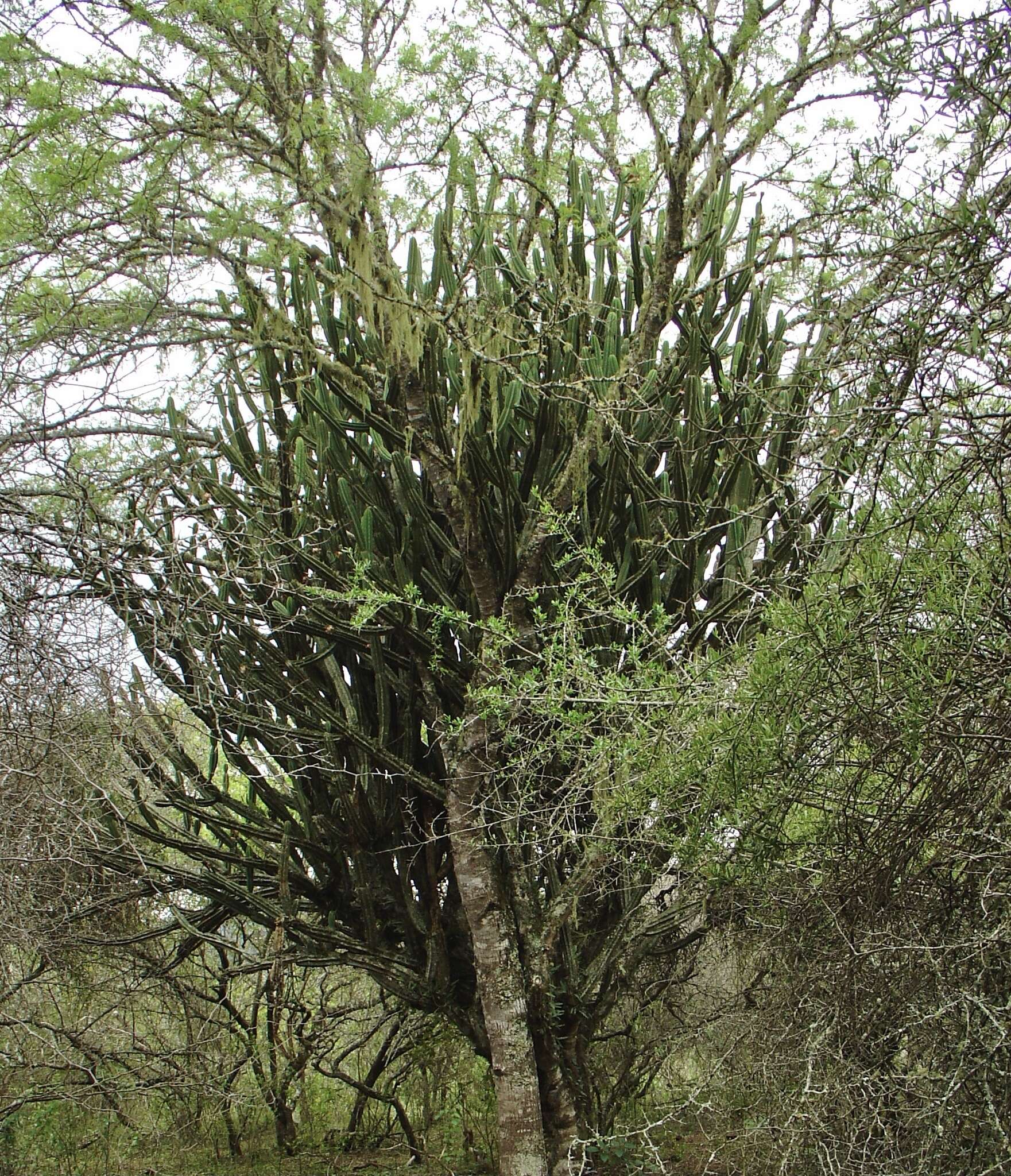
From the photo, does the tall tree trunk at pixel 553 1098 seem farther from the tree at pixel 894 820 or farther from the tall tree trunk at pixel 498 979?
the tree at pixel 894 820

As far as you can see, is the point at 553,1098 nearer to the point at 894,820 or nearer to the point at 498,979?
the point at 498,979

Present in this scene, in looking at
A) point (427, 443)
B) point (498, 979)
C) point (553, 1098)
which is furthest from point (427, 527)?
point (553, 1098)

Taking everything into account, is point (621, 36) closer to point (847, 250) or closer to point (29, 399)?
point (847, 250)

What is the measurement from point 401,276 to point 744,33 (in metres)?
2.13

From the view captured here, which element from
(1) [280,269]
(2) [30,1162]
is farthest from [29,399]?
(2) [30,1162]

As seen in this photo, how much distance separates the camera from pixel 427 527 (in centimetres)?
536

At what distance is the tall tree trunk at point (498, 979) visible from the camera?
16.3ft

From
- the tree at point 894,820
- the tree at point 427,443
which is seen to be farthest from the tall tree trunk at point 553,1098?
the tree at point 894,820

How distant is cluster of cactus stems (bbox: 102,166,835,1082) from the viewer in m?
5.08

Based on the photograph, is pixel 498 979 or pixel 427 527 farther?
pixel 427 527

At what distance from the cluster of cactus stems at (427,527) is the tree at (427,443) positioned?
2 cm

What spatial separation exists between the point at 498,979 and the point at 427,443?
101 inches

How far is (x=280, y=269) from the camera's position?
217 inches

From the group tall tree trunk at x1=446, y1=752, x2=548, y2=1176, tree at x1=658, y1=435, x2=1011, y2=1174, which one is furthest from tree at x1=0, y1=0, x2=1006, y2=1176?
tree at x1=658, y1=435, x2=1011, y2=1174
